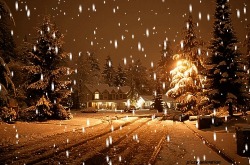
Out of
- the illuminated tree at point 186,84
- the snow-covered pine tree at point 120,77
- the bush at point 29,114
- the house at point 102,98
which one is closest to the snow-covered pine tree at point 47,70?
the bush at point 29,114

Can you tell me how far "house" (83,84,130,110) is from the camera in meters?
88.1

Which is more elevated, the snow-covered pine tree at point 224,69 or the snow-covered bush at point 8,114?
the snow-covered pine tree at point 224,69

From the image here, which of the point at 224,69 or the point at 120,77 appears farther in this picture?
the point at 120,77

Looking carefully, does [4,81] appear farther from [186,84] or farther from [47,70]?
[186,84]

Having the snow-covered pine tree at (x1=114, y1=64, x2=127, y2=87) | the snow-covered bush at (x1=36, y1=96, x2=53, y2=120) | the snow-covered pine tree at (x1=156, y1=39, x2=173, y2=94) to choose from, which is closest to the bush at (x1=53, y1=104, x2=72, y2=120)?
the snow-covered bush at (x1=36, y1=96, x2=53, y2=120)

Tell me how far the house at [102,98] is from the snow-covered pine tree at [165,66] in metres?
17.1

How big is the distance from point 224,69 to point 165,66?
2789 inches

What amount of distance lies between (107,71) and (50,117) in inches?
3015

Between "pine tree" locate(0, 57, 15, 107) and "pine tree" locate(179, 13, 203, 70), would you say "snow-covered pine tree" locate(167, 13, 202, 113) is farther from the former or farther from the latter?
"pine tree" locate(0, 57, 15, 107)

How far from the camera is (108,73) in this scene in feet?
366

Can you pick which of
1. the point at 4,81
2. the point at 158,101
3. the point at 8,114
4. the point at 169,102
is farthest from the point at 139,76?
the point at 4,81

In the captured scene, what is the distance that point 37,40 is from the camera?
3612 cm

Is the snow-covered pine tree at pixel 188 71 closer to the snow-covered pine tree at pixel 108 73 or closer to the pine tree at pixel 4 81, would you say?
the pine tree at pixel 4 81

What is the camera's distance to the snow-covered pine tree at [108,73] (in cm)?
11050
